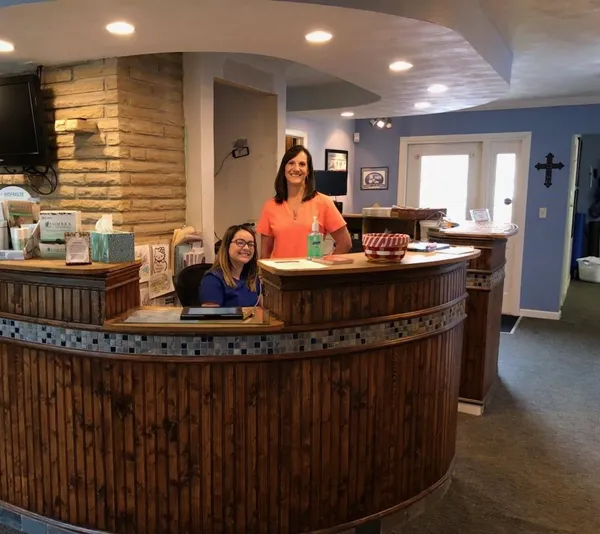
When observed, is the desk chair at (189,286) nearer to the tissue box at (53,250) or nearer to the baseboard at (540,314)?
the tissue box at (53,250)

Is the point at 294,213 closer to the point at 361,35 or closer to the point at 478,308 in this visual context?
the point at 361,35

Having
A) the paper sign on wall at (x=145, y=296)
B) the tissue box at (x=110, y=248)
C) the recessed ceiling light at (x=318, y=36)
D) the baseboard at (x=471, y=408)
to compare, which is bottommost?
the baseboard at (x=471, y=408)

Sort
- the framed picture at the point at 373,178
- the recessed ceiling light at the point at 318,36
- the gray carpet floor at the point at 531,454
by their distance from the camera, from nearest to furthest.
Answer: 1. the gray carpet floor at the point at 531,454
2. the recessed ceiling light at the point at 318,36
3. the framed picture at the point at 373,178

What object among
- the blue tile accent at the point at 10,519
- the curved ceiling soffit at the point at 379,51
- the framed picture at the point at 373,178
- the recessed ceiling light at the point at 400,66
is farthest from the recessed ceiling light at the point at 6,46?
the framed picture at the point at 373,178

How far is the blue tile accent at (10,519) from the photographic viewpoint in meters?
2.39

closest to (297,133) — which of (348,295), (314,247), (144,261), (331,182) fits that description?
(331,182)

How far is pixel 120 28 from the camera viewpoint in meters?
2.60

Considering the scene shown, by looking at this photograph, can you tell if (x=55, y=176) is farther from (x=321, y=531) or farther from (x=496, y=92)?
(x=496, y=92)

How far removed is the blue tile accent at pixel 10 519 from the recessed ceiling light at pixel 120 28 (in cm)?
214

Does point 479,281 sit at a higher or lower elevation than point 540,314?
higher

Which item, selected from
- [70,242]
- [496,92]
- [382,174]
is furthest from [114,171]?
[382,174]

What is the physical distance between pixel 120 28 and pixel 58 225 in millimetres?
988

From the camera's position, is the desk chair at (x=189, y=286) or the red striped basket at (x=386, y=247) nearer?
the red striped basket at (x=386, y=247)

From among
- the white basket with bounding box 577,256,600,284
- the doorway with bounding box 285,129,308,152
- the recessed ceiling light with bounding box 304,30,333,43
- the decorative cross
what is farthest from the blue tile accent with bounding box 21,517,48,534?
the white basket with bounding box 577,256,600,284
